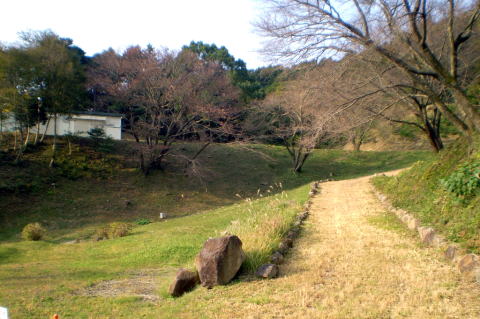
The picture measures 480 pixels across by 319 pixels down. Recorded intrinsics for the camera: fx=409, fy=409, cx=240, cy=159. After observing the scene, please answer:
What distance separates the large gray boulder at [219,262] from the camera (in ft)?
20.5

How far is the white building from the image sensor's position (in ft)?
95.2

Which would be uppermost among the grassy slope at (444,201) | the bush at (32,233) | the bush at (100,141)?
the bush at (100,141)

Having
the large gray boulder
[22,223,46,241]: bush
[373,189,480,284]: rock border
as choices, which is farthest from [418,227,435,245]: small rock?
[22,223,46,241]: bush

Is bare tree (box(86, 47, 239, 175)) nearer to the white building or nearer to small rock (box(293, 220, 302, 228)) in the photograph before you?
the white building

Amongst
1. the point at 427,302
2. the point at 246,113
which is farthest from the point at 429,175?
the point at 246,113

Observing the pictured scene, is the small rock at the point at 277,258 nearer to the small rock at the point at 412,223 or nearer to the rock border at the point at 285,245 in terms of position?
the rock border at the point at 285,245

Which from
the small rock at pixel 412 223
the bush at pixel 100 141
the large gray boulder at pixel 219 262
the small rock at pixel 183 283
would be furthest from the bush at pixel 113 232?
the bush at pixel 100 141

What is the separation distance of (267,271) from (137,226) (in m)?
11.8

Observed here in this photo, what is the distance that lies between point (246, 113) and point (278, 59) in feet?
58.9

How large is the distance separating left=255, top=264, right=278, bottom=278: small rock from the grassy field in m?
0.29

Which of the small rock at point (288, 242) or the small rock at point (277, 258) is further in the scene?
the small rock at point (288, 242)

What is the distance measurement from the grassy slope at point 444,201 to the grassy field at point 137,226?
10.1 feet

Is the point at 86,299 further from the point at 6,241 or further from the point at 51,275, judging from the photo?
the point at 6,241

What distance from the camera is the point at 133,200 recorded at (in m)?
21.9
